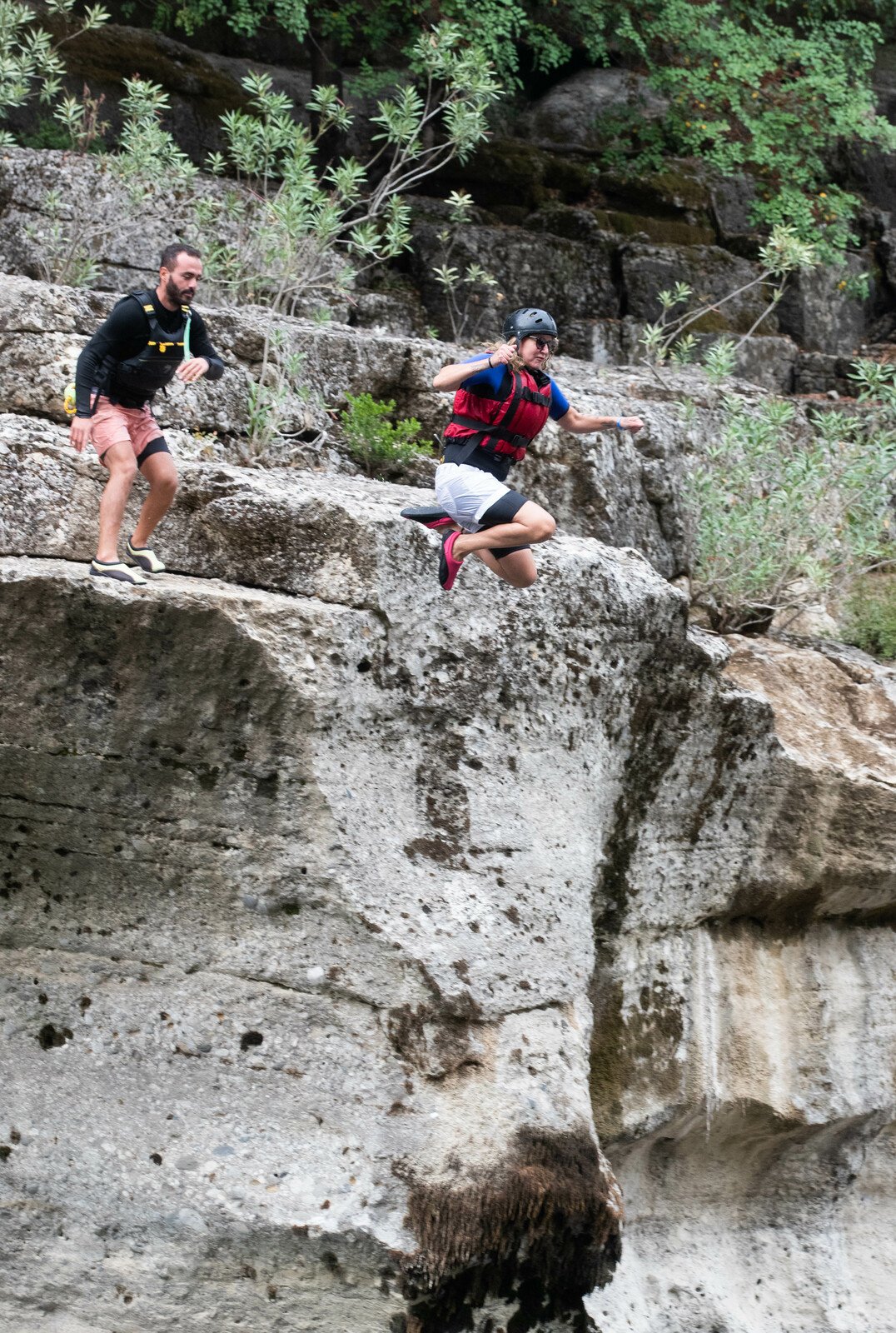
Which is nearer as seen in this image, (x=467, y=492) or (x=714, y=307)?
(x=467, y=492)

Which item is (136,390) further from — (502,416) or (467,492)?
(502,416)

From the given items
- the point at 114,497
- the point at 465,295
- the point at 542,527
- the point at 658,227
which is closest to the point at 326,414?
the point at 542,527

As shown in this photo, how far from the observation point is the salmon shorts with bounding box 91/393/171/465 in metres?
5.61

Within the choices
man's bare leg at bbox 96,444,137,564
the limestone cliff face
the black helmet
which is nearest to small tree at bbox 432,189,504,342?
the limestone cliff face

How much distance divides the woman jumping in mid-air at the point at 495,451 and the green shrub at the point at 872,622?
154 inches

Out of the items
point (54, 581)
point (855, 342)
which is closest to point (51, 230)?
point (54, 581)

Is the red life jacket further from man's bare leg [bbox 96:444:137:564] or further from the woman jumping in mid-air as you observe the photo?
man's bare leg [bbox 96:444:137:564]

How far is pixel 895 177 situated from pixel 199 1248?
15218mm

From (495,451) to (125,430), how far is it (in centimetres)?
165

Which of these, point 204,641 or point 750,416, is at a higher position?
point 204,641

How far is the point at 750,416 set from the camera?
9.62 metres

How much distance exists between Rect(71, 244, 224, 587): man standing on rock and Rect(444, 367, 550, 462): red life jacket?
45.5 inches

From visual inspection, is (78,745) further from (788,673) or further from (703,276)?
(703,276)

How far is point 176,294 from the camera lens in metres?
5.63
